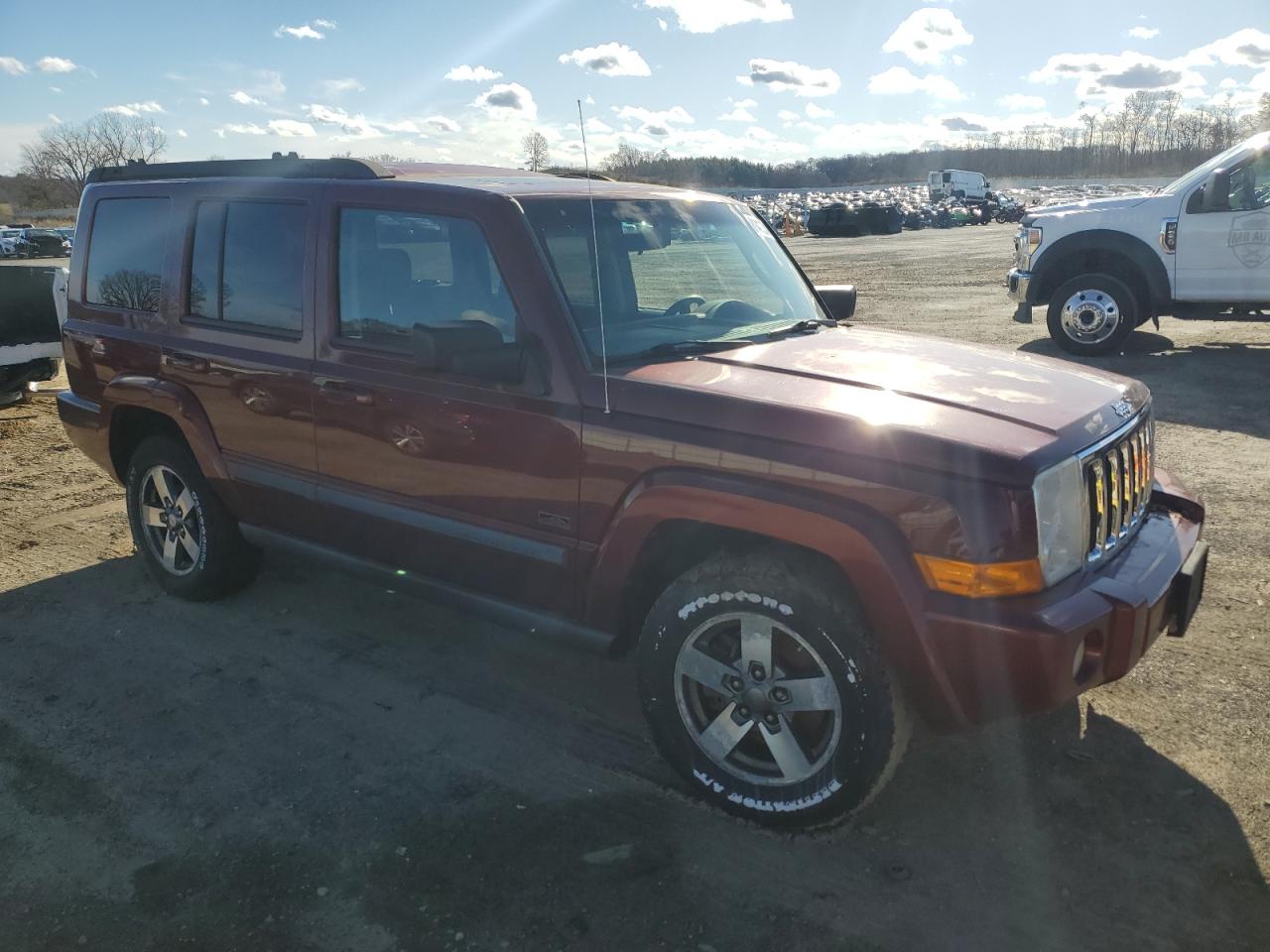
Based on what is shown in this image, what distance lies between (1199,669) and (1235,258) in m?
7.40

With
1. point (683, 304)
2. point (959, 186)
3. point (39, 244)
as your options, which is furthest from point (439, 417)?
point (959, 186)

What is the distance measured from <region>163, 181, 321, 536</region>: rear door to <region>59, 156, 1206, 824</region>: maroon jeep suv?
16mm

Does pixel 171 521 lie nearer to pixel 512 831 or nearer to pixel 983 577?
pixel 512 831

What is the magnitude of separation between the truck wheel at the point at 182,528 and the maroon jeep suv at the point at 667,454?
3 centimetres

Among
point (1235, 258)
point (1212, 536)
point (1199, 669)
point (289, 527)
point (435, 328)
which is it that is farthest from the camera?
point (1235, 258)

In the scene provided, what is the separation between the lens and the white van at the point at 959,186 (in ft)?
255

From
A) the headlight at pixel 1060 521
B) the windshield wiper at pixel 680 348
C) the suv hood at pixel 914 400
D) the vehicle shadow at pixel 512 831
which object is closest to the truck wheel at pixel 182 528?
the vehicle shadow at pixel 512 831

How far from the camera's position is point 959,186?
260 ft

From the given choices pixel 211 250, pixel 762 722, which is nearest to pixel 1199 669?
pixel 762 722

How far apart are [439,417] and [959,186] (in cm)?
8446

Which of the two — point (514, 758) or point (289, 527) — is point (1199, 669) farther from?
point (289, 527)

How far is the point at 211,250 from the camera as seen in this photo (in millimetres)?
4141

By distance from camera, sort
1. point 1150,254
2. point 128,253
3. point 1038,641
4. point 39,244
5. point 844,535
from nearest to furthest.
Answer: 1. point 1038,641
2. point 844,535
3. point 128,253
4. point 1150,254
5. point 39,244

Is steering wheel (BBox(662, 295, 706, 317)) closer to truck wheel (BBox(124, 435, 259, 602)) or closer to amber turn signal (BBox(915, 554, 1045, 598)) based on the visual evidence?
amber turn signal (BBox(915, 554, 1045, 598))
